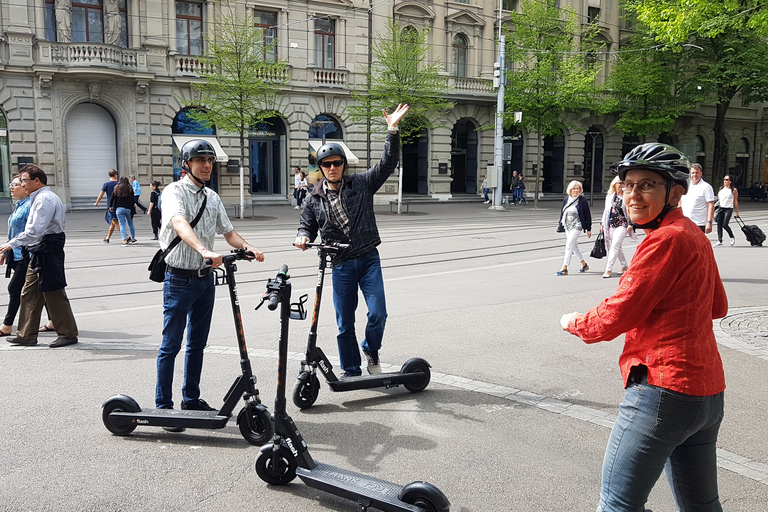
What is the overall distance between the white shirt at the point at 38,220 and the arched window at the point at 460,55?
31.7 metres

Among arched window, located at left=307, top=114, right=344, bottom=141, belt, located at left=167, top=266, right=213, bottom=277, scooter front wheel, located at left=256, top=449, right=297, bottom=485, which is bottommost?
scooter front wheel, located at left=256, top=449, right=297, bottom=485

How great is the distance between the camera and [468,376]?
5.88 meters

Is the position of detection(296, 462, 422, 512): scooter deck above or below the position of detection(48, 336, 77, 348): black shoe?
above

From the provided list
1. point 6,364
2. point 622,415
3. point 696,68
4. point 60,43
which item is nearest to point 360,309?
point 6,364

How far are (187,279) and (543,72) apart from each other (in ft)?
97.7

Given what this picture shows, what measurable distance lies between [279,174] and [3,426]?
28.5 meters

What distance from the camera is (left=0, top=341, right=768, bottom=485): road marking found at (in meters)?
4.07

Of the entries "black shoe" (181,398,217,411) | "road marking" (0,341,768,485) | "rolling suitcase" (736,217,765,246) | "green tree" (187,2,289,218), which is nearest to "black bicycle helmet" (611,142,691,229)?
"road marking" (0,341,768,485)

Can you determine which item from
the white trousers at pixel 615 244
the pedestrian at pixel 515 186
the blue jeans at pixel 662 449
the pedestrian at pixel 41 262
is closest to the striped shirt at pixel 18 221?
the pedestrian at pixel 41 262

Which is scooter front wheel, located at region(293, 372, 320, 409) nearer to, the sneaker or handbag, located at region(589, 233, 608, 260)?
the sneaker

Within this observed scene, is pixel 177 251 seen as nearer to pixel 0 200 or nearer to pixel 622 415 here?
pixel 622 415

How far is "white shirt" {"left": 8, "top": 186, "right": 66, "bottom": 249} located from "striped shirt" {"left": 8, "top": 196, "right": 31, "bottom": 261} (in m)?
0.34

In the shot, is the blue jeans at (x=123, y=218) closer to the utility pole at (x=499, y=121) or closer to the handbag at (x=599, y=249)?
the handbag at (x=599, y=249)

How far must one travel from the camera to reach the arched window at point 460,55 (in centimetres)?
3631
